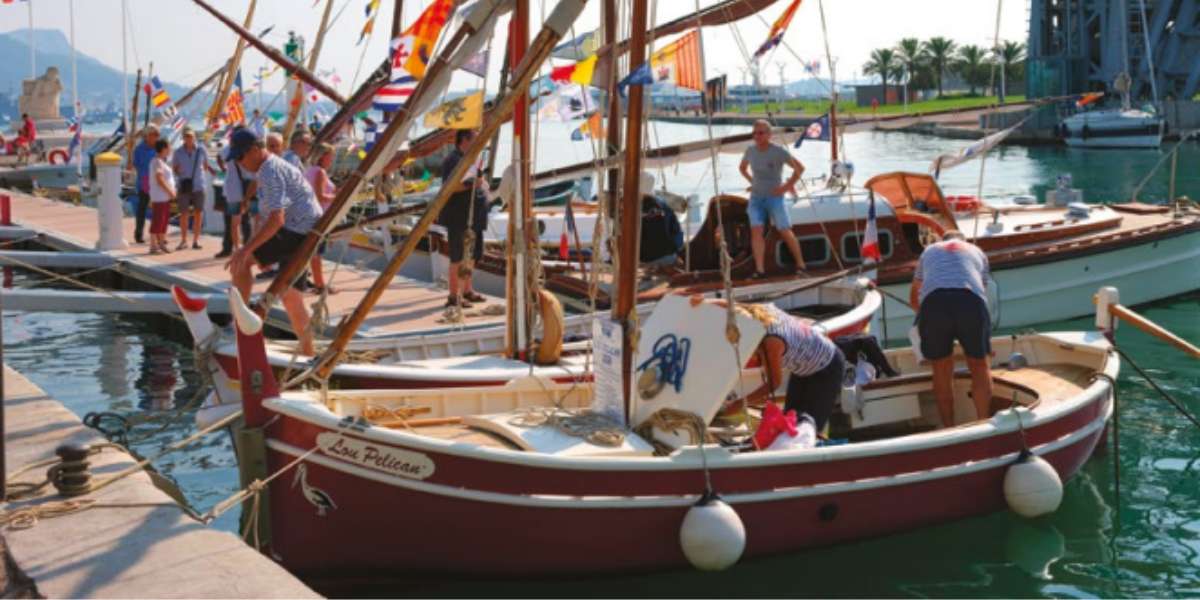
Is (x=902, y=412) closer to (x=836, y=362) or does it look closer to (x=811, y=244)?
(x=836, y=362)

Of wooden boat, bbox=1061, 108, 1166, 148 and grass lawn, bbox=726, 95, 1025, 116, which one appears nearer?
wooden boat, bbox=1061, 108, 1166, 148

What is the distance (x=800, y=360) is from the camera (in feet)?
32.7

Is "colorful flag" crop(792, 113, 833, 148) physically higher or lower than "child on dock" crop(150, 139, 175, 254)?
higher

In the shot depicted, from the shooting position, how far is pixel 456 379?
1138 cm

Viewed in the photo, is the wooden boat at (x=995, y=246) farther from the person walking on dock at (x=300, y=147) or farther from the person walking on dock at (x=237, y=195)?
the person walking on dock at (x=237, y=195)

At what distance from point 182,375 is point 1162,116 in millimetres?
63709

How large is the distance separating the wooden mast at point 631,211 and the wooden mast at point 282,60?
8837 mm

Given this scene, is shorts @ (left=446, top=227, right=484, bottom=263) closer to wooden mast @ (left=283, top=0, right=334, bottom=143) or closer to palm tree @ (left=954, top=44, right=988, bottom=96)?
wooden mast @ (left=283, top=0, right=334, bottom=143)

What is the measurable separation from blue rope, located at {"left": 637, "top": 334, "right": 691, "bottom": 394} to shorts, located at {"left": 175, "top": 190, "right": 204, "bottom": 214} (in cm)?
1329

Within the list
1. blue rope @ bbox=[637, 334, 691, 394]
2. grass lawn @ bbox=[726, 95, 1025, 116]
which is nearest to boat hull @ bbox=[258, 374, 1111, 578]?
blue rope @ bbox=[637, 334, 691, 394]

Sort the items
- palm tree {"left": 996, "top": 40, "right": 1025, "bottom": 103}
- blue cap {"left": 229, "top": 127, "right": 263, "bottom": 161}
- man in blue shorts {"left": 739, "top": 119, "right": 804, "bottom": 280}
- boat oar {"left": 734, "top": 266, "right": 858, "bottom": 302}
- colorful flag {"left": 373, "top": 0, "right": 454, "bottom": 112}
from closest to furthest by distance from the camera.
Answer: colorful flag {"left": 373, "top": 0, "right": 454, "bottom": 112} → blue cap {"left": 229, "top": 127, "right": 263, "bottom": 161} → boat oar {"left": 734, "top": 266, "right": 858, "bottom": 302} → man in blue shorts {"left": 739, "top": 119, "right": 804, "bottom": 280} → palm tree {"left": 996, "top": 40, "right": 1025, "bottom": 103}

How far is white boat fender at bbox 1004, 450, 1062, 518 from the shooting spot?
406 inches

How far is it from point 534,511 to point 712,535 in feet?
3.65

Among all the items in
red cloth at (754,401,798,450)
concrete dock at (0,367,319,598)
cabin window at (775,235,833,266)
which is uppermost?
cabin window at (775,235,833,266)
